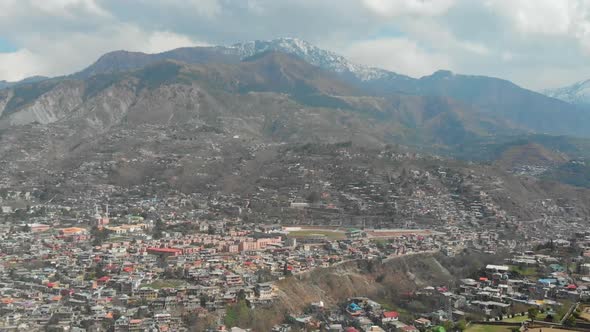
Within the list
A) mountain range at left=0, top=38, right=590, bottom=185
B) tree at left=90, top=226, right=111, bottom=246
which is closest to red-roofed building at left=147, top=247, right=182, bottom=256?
tree at left=90, top=226, right=111, bottom=246

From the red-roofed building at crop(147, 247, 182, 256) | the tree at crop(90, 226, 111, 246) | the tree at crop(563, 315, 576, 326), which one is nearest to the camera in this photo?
the tree at crop(563, 315, 576, 326)

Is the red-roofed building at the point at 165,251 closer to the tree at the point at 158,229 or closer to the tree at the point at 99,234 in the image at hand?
the tree at the point at 99,234

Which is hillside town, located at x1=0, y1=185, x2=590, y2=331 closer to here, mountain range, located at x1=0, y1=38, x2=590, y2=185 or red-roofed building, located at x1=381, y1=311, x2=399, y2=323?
red-roofed building, located at x1=381, y1=311, x2=399, y2=323

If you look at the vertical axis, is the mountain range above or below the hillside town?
above

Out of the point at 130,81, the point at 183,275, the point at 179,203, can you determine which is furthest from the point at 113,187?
the point at 130,81

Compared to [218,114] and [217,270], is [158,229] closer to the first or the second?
[217,270]

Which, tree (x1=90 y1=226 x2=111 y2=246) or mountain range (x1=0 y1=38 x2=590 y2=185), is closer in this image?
tree (x1=90 y1=226 x2=111 y2=246)

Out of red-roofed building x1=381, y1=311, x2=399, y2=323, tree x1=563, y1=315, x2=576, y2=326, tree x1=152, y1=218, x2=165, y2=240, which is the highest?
tree x1=563, y1=315, x2=576, y2=326

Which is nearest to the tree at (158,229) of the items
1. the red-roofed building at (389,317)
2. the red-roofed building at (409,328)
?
the red-roofed building at (389,317)

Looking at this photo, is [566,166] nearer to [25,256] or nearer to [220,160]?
[220,160]

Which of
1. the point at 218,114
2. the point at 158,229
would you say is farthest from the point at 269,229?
the point at 218,114

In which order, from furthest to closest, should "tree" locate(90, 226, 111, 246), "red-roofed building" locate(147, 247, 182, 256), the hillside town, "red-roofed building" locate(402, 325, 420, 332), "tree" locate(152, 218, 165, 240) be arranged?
"tree" locate(152, 218, 165, 240) → "tree" locate(90, 226, 111, 246) → "red-roofed building" locate(147, 247, 182, 256) → the hillside town → "red-roofed building" locate(402, 325, 420, 332)
